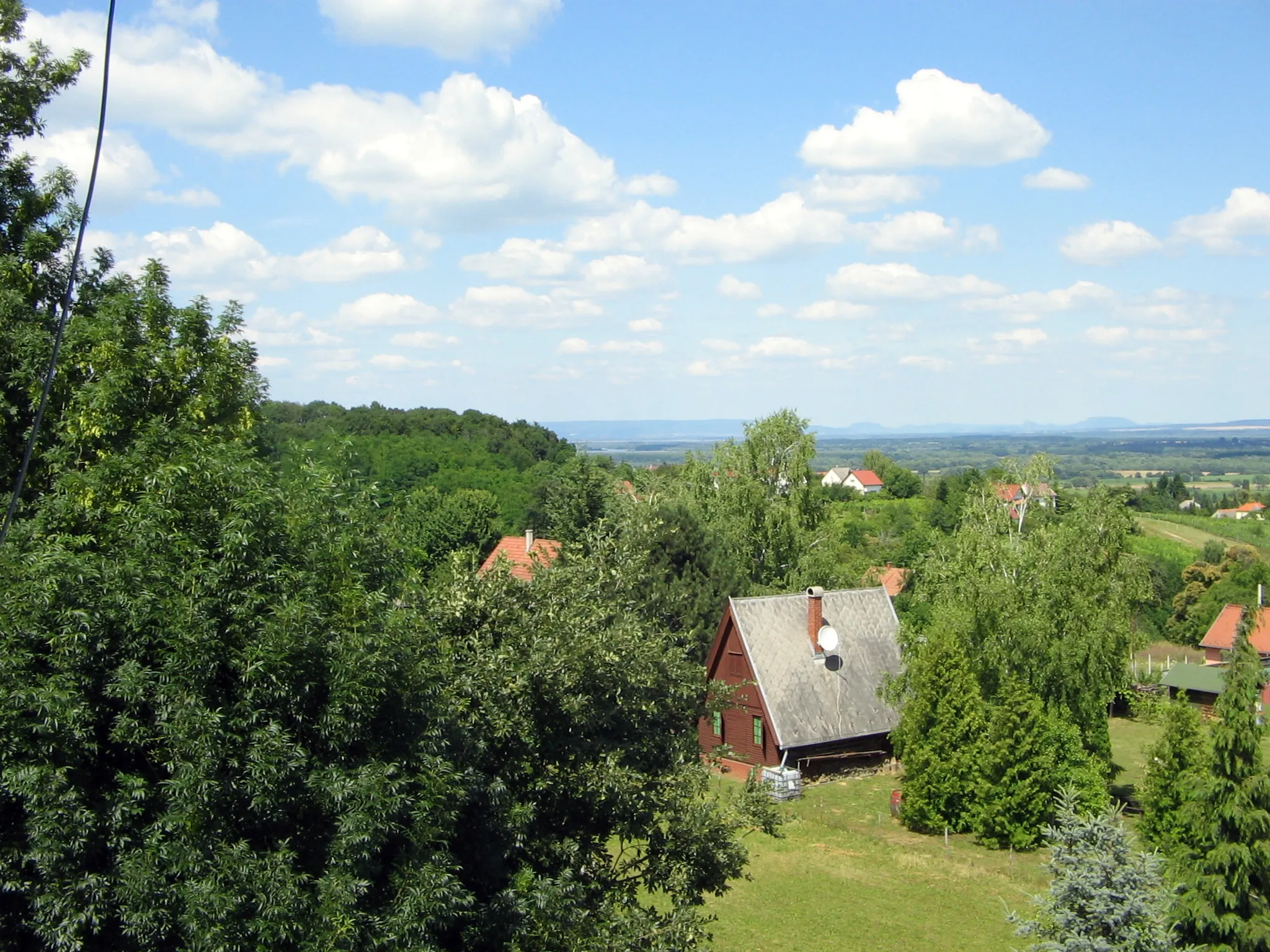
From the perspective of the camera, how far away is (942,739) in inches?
1097

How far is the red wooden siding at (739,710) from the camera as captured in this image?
33750 millimetres

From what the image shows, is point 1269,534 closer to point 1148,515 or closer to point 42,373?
point 1148,515

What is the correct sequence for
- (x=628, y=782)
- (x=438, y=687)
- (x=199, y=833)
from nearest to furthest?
(x=199, y=833) < (x=438, y=687) < (x=628, y=782)

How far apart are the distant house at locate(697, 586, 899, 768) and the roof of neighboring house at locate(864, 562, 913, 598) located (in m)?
17.7

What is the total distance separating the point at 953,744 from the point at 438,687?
21.1 metres

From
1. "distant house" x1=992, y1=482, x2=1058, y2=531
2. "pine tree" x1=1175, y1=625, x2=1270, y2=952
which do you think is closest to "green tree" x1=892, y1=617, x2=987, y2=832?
"distant house" x1=992, y1=482, x2=1058, y2=531

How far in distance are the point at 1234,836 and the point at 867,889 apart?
10.2 metres

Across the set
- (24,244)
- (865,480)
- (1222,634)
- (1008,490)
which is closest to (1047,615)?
(1008,490)

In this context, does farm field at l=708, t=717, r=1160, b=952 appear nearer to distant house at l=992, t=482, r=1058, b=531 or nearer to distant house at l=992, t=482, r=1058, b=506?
distant house at l=992, t=482, r=1058, b=531

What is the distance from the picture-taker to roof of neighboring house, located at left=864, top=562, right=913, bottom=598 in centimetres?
5838

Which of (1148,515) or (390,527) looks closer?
(390,527)

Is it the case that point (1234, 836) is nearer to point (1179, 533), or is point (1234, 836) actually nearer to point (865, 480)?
point (1179, 533)

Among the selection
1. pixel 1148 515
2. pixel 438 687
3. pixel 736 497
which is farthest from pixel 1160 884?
pixel 1148 515

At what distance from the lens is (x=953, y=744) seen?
28.0 meters
